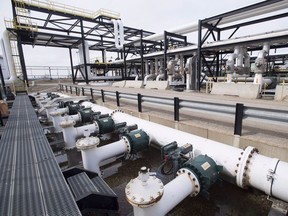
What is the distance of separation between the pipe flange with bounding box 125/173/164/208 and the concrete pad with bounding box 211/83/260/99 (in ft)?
24.2

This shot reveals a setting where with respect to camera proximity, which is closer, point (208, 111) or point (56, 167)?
point (56, 167)

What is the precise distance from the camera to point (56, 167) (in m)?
2.67

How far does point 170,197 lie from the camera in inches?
80.8

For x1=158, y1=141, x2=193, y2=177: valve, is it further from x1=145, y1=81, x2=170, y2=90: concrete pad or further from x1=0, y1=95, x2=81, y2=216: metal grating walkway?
x1=145, y1=81, x2=170, y2=90: concrete pad

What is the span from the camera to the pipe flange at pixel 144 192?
1.65m

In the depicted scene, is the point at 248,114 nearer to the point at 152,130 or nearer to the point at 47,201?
the point at 152,130

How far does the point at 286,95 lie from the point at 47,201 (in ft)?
29.5

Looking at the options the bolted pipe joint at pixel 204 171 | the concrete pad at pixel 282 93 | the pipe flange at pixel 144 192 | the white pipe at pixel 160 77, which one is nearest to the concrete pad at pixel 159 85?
the white pipe at pixel 160 77

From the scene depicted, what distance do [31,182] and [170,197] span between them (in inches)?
81.3

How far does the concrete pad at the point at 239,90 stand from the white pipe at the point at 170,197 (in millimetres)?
6741

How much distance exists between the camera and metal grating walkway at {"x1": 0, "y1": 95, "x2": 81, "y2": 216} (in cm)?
184

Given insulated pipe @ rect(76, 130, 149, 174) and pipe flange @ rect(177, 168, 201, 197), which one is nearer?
pipe flange @ rect(177, 168, 201, 197)

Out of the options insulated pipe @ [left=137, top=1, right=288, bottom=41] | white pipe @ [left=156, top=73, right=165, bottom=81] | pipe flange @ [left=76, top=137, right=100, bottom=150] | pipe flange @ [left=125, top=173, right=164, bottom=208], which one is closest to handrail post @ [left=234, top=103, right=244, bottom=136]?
pipe flange @ [left=125, top=173, right=164, bottom=208]

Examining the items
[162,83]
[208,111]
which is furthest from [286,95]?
[162,83]
